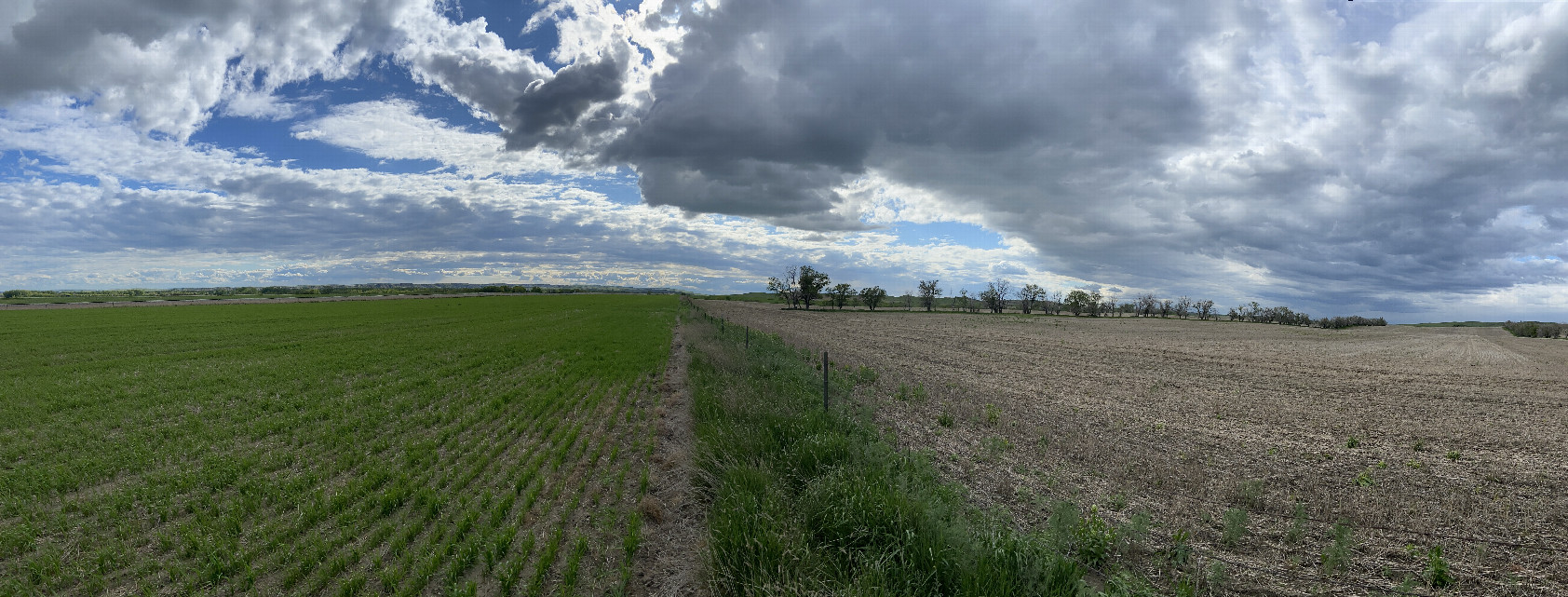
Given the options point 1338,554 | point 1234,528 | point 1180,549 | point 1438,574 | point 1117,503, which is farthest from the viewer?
point 1117,503

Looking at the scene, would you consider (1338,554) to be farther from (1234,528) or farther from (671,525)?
(671,525)

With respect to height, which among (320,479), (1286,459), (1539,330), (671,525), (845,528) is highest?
(1539,330)

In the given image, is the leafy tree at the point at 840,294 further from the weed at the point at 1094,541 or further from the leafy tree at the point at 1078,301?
the weed at the point at 1094,541

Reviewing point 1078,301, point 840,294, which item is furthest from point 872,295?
point 1078,301

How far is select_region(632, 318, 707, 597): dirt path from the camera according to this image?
21.1 ft

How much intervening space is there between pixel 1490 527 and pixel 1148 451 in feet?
14.4

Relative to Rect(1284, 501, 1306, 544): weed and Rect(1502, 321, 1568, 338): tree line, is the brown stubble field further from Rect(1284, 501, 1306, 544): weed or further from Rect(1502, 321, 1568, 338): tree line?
Rect(1502, 321, 1568, 338): tree line

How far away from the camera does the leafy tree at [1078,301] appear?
449 ft

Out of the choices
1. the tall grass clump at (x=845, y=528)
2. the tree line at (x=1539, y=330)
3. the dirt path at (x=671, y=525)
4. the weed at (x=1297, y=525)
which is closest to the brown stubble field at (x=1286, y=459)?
the weed at (x=1297, y=525)

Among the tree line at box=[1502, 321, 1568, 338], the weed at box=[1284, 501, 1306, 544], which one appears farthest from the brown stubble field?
the tree line at box=[1502, 321, 1568, 338]

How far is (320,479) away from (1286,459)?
1882 cm

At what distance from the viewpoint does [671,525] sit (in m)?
7.97

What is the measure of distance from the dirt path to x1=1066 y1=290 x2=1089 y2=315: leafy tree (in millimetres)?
145025

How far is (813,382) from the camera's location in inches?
674
